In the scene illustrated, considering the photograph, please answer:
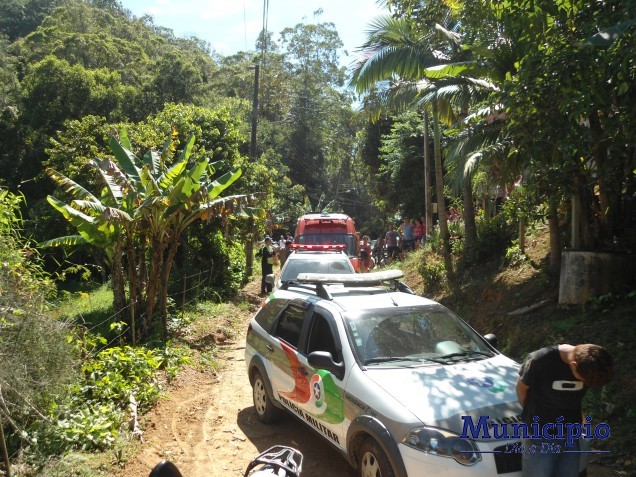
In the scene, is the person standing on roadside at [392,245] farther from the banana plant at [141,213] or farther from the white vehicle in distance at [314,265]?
the banana plant at [141,213]

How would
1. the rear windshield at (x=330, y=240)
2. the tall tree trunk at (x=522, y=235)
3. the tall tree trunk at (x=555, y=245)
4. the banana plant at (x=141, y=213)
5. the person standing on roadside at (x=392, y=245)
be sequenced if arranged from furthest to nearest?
the person standing on roadside at (x=392, y=245) → the rear windshield at (x=330, y=240) → the tall tree trunk at (x=522, y=235) → the banana plant at (x=141, y=213) → the tall tree trunk at (x=555, y=245)

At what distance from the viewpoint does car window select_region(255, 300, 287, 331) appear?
6.34 meters

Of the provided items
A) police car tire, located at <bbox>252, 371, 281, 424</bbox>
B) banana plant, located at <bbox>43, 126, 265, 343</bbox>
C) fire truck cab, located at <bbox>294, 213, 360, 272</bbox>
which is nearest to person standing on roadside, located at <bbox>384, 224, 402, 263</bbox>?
fire truck cab, located at <bbox>294, 213, 360, 272</bbox>

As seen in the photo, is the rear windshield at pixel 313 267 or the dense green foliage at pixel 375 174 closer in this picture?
the dense green foliage at pixel 375 174

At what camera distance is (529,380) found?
3557mm

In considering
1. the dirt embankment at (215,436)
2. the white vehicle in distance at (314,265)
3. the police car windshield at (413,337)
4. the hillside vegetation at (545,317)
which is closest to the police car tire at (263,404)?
the dirt embankment at (215,436)

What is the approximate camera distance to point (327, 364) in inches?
179

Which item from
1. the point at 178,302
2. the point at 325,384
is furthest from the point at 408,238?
the point at 325,384

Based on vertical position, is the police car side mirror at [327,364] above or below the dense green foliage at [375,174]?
below

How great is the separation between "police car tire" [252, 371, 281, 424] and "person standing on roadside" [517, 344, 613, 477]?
10.4ft

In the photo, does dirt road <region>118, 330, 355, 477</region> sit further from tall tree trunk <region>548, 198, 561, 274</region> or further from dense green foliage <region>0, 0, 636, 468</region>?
tall tree trunk <region>548, 198, 561, 274</region>

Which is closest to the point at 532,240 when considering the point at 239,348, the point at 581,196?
the point at 581,196

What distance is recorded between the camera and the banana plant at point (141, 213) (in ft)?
30.6

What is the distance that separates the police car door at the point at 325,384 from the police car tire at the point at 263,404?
2.91ft
